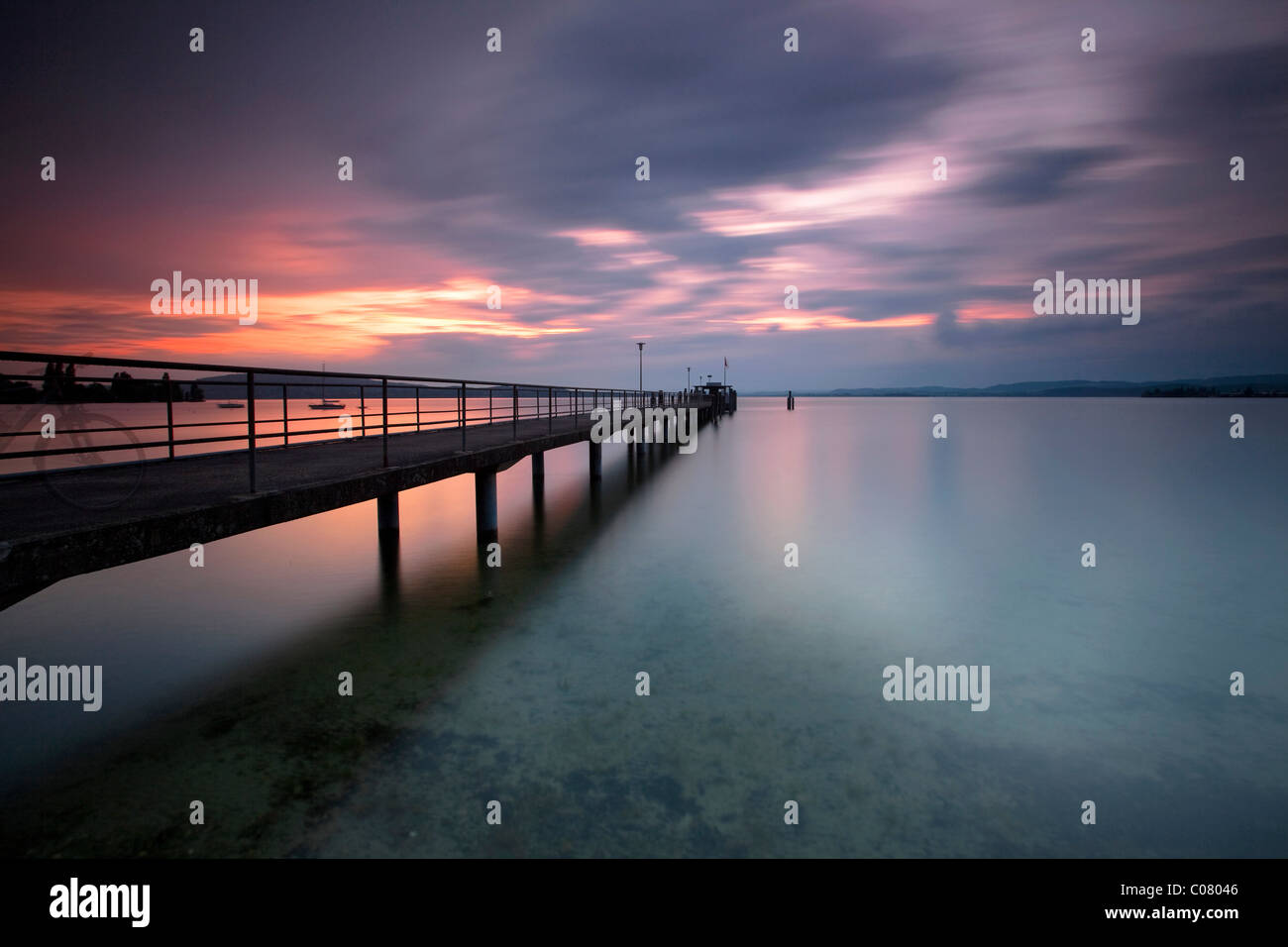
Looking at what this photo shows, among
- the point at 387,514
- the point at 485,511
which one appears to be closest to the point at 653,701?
the point at 485,511

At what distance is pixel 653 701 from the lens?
662 centimetres

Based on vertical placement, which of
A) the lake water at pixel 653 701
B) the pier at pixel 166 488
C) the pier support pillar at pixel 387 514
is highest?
the pier at pixel 166 488

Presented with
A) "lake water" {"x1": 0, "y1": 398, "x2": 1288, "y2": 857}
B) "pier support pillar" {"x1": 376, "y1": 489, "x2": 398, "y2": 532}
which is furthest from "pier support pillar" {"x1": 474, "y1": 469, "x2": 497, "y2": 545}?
"pier support pillar" {"x1": 376, "y1": 489, "x2": 398, "y2": 532}

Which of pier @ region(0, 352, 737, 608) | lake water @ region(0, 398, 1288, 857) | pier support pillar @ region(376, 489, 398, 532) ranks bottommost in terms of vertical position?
lake water @ region(0, 398, 1288, 857)

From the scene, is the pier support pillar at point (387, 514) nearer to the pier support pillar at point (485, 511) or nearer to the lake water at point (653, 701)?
the lake water at point (653, 701)

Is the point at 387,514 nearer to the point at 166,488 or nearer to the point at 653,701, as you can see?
the point at 166,488

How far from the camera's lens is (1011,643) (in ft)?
28.6

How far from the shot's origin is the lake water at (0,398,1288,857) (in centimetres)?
456

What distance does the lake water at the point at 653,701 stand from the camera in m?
4.56

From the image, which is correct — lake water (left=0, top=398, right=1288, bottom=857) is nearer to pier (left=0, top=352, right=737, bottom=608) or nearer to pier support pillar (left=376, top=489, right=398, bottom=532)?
pier support pillar (left=376, top=489, right=398, bottom=532)

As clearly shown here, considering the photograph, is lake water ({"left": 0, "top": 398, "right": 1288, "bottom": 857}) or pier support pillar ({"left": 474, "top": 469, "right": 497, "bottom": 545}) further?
pier support pillar ({"left": 474, "top": 469, "right": 497, "bottom": 545})

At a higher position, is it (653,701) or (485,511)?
(485,511)

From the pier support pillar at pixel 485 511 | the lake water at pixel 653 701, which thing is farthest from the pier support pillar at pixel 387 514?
the pier support pillar at pixel 485 511
